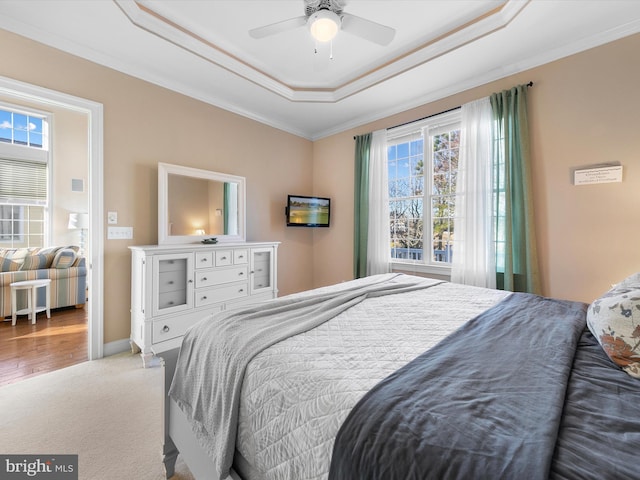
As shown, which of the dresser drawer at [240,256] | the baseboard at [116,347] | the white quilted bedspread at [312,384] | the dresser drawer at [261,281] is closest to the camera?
the white quilted bedspread at [312,384]

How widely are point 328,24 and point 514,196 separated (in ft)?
7.47

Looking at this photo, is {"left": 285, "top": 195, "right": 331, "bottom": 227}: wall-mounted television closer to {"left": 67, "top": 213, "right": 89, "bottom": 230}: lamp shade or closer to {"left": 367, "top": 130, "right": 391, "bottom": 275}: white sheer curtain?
{"left": 367, "top": 130, "right": 391, "bottom": 275}: white sheer curtain

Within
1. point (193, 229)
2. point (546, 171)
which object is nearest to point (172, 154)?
point (193, 229)

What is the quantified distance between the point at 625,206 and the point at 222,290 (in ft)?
12.4

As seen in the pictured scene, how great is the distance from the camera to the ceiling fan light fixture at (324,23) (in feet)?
5.98

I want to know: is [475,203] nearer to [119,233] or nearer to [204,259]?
[204,259]

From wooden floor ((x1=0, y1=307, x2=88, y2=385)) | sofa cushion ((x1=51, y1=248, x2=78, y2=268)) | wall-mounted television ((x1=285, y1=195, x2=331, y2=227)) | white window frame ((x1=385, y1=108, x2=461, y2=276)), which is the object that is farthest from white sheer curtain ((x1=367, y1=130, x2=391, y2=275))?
sofa cushion ((x1=51, y1=248, x2=78, y2=268))

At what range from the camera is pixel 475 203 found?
2877 mm

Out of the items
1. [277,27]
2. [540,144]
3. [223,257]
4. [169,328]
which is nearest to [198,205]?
[223,257]

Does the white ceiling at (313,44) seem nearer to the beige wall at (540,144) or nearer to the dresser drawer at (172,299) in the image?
the beige wall at (540,144)

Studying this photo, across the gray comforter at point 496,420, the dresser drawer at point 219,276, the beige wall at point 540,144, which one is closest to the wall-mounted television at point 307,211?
the beige wall at point 540,144

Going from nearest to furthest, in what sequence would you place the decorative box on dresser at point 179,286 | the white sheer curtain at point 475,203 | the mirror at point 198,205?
the decorative box on dresser at point 179,286, the white sheer curtain at point 475,203, the mirror at point 198,205

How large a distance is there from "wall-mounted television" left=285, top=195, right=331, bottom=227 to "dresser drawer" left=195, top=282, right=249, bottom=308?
1.32 metres

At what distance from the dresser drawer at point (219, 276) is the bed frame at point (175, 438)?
1.52 meters
